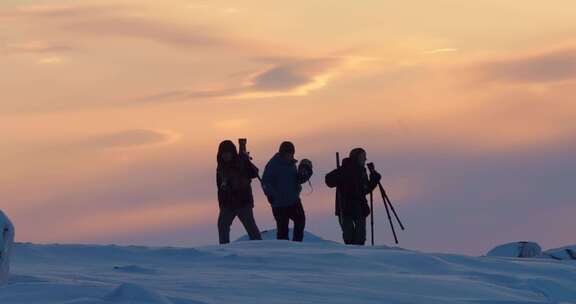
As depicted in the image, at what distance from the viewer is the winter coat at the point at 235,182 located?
1788 cm

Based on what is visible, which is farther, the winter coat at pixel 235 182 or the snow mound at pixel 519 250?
the snow mound at pixel 519 250

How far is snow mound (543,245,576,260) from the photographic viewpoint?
20047mm

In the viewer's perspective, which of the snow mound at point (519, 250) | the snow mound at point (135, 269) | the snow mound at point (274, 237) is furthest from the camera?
the snow mound at point (274, 237)

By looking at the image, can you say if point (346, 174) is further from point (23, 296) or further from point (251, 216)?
point (23, 296)

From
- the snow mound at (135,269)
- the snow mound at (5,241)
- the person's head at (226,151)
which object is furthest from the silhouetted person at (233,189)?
the snow mound at (5,241)

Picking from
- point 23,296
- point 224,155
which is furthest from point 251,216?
point 23,296

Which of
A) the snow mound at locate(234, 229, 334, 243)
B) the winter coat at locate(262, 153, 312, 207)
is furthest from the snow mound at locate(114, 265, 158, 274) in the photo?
the snow mound at locate(234, 229, 334, 243)

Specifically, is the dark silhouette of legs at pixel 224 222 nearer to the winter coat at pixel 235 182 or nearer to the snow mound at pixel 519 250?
the winter coat at pixel 235 182

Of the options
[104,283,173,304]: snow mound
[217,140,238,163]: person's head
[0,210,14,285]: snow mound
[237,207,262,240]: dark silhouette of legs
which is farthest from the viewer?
[237,207,262,240]: dark silhouette of legs

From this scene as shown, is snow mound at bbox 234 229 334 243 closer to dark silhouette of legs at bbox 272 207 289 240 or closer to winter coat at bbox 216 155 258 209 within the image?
dark silhouette of legs at bbox 272 207 289 240

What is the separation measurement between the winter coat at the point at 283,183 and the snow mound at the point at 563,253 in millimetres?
4338

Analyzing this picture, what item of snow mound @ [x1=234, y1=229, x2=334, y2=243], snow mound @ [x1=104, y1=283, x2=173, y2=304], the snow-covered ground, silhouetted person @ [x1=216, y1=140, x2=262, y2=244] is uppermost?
silhouetted person @ [x1=216, y1=140, x2=262, y2=244]

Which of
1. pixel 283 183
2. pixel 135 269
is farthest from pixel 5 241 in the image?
pixel 283 183

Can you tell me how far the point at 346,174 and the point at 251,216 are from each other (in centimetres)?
158
